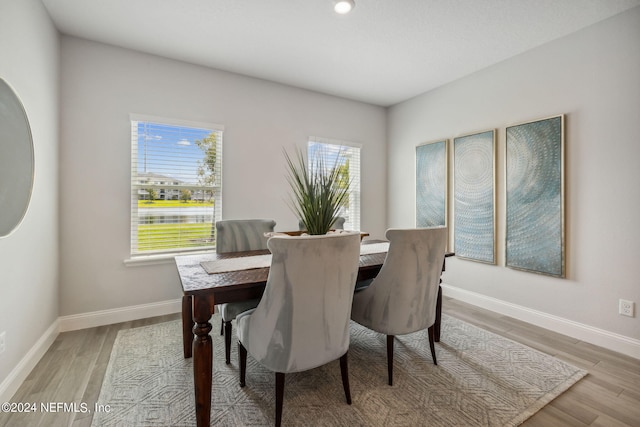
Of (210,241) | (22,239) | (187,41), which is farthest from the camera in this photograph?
(210,241)

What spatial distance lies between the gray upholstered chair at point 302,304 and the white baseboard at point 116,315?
1.93 meters

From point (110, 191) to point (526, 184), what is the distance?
4.04 metres

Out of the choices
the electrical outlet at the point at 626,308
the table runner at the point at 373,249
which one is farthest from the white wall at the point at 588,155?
the table runner at the point at 373,249

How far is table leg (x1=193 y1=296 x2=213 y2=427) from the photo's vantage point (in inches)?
54.4

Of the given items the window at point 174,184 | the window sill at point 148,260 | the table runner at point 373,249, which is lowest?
the window sill at point 148,260

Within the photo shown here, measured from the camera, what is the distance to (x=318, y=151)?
3.96 m

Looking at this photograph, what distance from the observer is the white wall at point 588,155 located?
225cm

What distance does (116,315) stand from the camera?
2764 millimetres

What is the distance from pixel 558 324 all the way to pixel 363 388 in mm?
2103

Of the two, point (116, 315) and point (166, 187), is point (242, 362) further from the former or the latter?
point (166, 187)

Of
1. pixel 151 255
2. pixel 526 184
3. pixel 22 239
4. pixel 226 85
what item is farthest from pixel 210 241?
pixel 526 184

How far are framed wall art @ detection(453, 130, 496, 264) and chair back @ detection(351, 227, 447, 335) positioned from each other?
1626 millimetres

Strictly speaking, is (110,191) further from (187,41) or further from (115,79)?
(187,41)

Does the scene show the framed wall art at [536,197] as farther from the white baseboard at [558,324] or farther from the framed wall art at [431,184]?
the framed wall art at [431,184]
